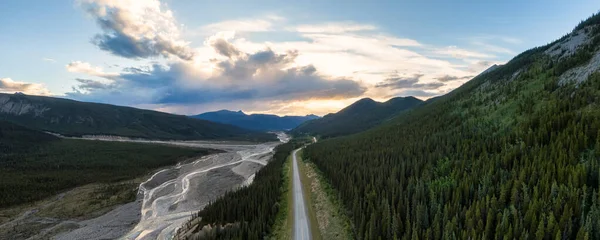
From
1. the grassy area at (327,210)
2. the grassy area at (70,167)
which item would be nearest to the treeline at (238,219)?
the grassy area at (327,210)

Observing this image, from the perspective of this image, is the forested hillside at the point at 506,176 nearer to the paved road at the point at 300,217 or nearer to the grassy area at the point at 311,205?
the grassy area at the point at 311,205

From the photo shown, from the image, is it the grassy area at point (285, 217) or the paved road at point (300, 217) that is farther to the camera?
the grassy area at point (285, 217)

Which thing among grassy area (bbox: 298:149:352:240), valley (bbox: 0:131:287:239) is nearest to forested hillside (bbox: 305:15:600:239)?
grassy area (bbox: 298:149:352:240)

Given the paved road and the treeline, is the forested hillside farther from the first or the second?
the treeline

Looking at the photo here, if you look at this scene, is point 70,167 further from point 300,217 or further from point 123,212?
point 300,217

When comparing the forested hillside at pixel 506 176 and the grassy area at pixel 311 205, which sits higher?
the forested hillside at pixel 506 176

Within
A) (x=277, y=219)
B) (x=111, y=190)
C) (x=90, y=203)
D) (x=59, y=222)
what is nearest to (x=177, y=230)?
(x=277, y=219)

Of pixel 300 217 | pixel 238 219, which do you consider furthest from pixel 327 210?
pixel 238 219

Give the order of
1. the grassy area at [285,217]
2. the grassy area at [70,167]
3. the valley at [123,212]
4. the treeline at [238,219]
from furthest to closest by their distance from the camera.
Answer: the grassy area at [70,167]
the valley at [123,212]
the grassy area at [285,217]
the treeline at [238,219]
